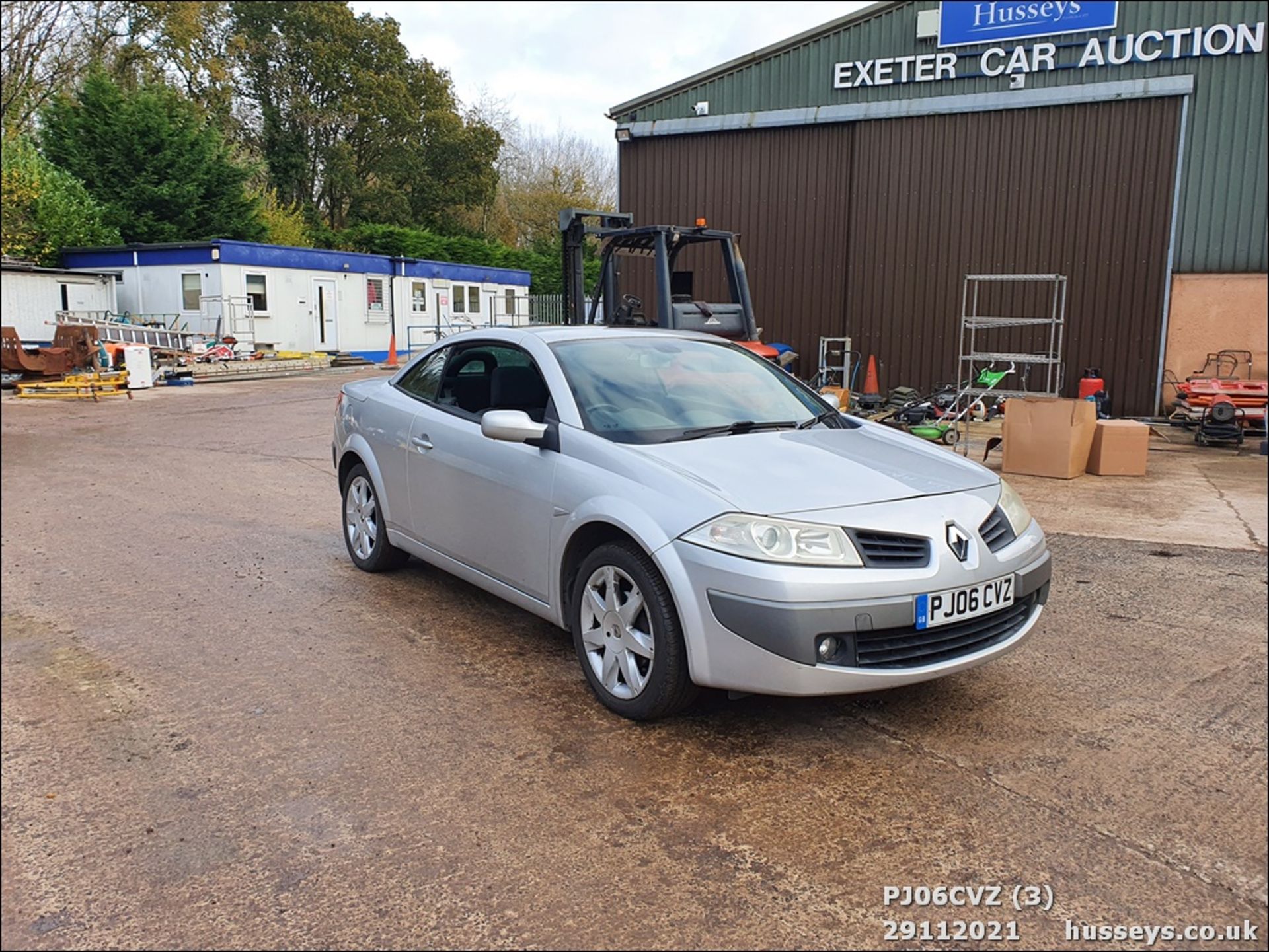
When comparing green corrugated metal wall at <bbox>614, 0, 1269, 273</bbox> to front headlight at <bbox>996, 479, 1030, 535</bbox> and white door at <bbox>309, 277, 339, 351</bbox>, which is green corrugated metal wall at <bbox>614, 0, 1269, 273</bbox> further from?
white door at <bbox>309, 277, 339, 351</bbox>

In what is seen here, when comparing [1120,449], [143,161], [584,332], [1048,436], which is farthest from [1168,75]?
[143,161]

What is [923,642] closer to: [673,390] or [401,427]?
[673,390]

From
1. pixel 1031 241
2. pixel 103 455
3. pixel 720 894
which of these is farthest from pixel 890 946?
pixel 1031 241

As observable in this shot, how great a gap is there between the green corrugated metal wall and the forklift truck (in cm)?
459

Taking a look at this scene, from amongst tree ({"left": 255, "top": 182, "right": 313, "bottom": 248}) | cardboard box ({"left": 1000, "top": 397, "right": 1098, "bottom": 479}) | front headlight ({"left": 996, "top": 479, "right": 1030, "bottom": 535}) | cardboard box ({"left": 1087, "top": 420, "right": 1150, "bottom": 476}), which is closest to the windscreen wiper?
front headlight ({"left": 996, "top": 479, "right": 1030, "bottom": 535})

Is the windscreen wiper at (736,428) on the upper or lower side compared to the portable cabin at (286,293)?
lower

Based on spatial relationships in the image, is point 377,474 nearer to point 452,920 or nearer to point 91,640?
point 91,640

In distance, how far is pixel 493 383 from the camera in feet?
16.2

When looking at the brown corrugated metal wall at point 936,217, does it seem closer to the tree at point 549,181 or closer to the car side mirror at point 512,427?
the car side mirror at point 512,427

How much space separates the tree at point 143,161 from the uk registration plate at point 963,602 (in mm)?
33200

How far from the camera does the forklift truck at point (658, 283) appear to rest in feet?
37.9

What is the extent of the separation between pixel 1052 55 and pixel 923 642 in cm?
1410

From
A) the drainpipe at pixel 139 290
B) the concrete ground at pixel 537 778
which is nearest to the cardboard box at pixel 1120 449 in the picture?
the concrete ground at pixel 537 778

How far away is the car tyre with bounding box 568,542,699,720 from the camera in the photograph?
11.4ft
